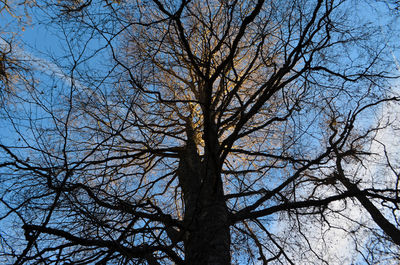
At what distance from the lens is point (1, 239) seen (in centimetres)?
205

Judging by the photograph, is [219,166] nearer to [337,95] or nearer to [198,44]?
[337,95]

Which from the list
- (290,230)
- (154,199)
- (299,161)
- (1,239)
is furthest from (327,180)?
(1,239)

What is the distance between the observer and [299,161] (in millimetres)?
3336

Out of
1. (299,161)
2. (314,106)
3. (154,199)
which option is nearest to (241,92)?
(314,106)

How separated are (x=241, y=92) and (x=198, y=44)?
1313mm

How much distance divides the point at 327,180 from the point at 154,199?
9.43 ft

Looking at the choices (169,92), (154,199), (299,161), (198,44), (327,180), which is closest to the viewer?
(299,161)

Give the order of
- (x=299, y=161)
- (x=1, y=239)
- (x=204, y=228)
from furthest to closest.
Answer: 1. (x=299, y=161)
2. (x=204, y=228)
3. (x=1, y=239)

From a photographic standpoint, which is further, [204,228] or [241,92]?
[241,92]

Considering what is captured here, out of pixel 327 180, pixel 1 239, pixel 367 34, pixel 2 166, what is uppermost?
pixel 367 34

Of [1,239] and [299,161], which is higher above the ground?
[299,161]

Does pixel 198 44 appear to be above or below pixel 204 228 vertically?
above

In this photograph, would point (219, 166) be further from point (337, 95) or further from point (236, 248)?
point (337, 95)

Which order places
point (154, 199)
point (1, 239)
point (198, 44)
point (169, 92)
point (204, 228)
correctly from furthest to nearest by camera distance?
point (169, 92)
point (198, 44)
point (154, 199)
point (204, 228)
point (1, 239)
